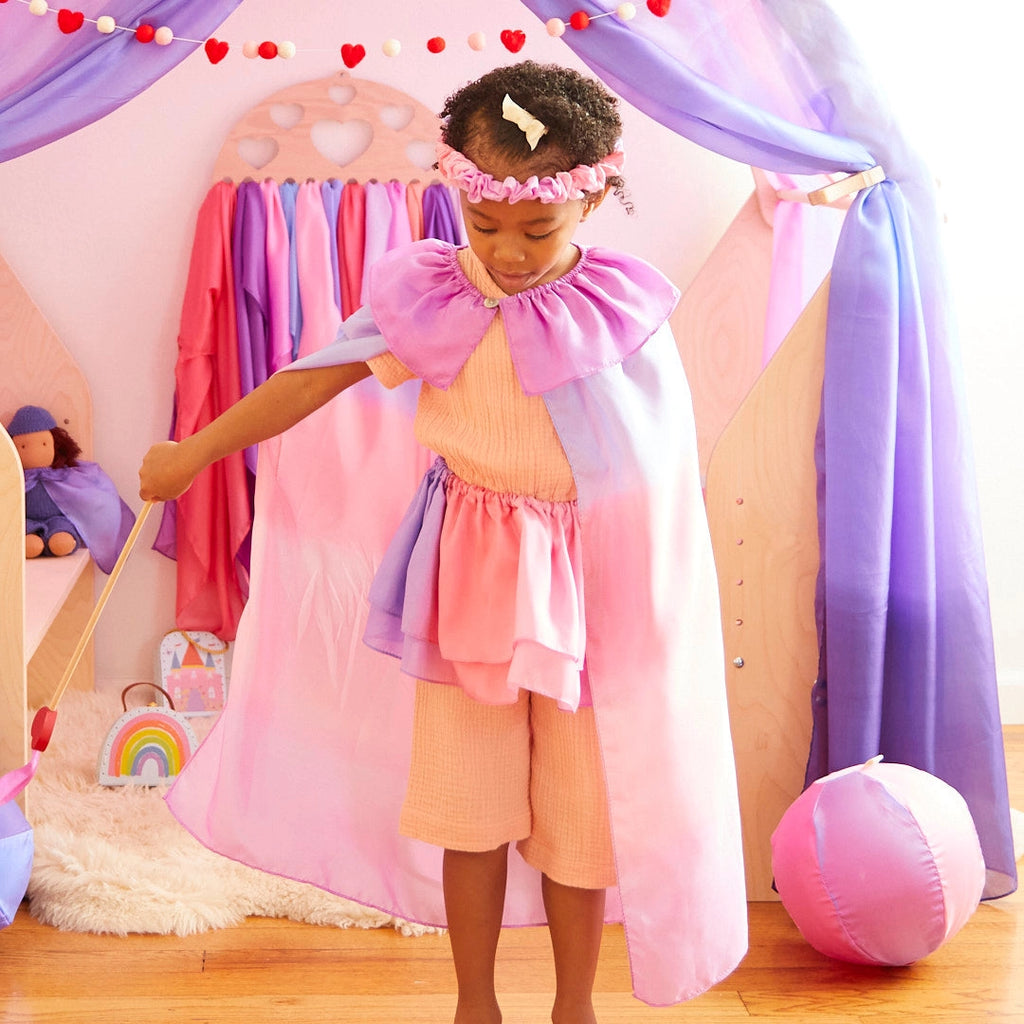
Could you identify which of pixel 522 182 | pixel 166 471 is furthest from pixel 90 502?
pixel 522 182

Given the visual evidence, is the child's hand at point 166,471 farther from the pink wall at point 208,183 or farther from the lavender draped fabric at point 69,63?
the pink wall at point 208,183

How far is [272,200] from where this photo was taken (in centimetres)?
263

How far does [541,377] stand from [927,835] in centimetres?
87

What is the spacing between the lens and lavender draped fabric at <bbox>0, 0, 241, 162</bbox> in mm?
1801

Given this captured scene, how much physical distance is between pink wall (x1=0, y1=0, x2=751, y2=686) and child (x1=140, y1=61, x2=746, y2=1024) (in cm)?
136

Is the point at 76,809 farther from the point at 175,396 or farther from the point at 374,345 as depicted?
the point at 374,345

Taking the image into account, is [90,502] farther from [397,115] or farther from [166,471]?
[166,471]

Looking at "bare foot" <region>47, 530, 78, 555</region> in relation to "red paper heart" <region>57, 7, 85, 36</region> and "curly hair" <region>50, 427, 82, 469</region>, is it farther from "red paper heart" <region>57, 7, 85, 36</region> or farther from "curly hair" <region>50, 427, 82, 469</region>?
"red paper heart" <region>57, 7, 85, 36</region>

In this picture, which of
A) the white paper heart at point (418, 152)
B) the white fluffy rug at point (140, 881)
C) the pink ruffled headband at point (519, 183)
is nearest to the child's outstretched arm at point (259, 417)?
the pink ruffled headband at point (519, 183)

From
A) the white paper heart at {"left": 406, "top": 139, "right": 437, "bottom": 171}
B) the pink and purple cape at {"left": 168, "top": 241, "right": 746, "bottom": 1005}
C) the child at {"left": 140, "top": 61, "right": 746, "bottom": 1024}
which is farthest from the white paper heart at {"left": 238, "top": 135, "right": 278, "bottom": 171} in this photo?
the child at {"left": 140, "top": 61, "right": 746, "bottom": 1024}

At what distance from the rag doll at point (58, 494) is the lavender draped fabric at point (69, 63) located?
2.92 feet

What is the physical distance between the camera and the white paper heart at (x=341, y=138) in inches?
105

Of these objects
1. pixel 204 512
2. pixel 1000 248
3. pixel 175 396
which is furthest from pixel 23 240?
pixel 1000 248

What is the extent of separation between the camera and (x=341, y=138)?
2.68m
